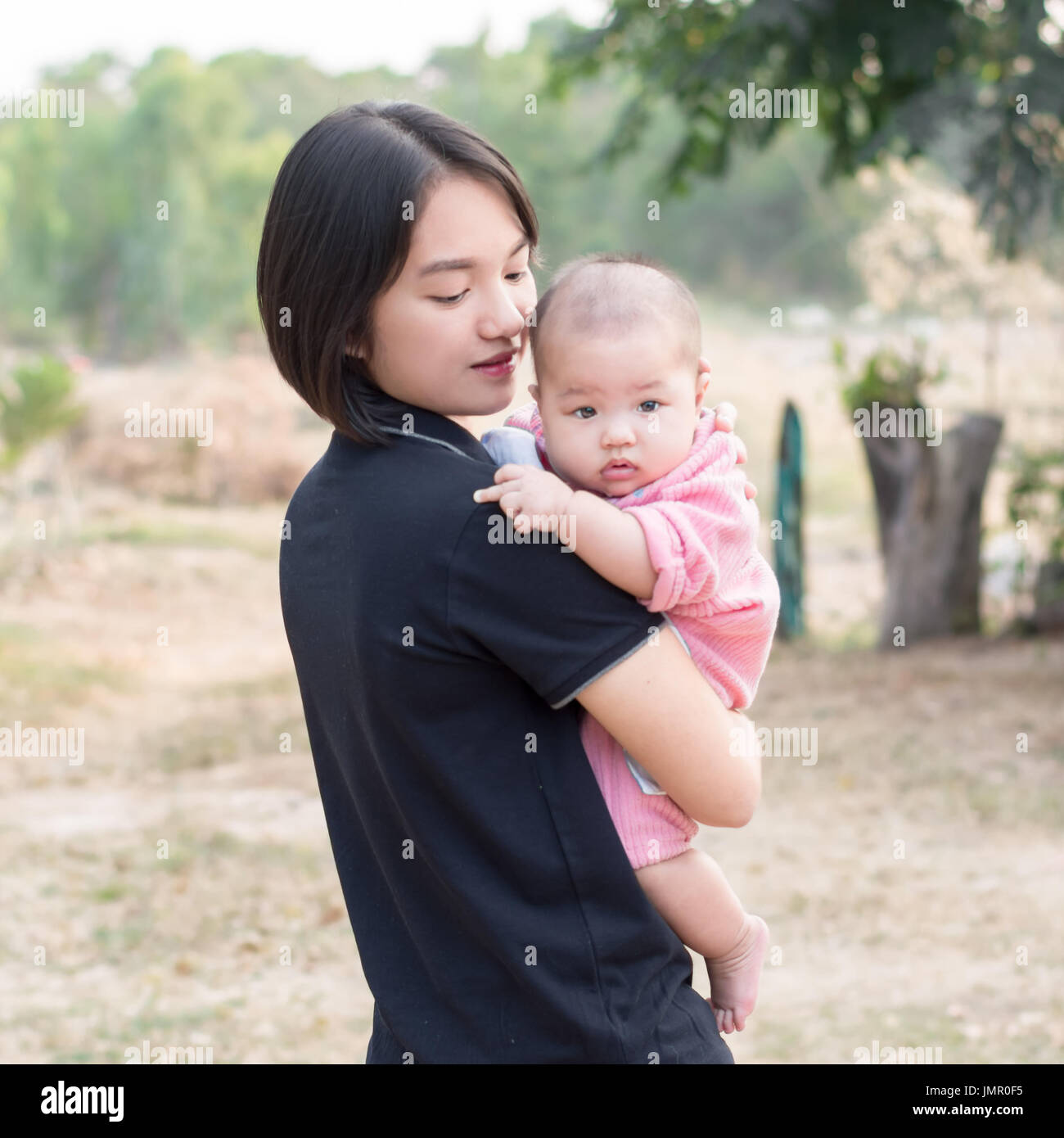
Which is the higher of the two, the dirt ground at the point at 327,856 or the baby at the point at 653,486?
the baby at the point at 653,486

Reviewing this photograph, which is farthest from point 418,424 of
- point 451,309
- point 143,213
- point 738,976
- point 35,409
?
point 143,213

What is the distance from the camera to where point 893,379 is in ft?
25.4

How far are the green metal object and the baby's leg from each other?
6.48 meters

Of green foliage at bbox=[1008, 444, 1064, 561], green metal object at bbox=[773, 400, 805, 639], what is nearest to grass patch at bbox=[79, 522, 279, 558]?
green metal object at bbox=[773, 400, 805, 639]

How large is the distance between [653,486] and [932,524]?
633 centimetres

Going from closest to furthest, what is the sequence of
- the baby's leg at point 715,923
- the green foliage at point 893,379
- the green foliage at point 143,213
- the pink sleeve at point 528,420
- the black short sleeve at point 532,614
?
the black short sleeve at point 532,614, the baby's leg at point 715,923, the pink sleeve at point 528,420, the green foliage at point 893,379, the green foliage at point 143,213

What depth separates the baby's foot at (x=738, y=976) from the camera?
1560 millimetres

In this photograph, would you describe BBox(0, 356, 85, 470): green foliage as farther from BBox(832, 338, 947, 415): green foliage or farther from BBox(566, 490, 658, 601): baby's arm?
BBox(566, 490, 658, 601): baby's arm

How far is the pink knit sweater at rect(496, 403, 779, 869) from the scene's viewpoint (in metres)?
1.32

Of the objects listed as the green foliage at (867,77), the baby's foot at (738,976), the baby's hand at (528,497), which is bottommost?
the baby's foot at (738,976)

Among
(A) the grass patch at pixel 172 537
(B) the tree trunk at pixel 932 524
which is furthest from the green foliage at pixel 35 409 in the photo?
(B) the tree trunk at pixel 932 524

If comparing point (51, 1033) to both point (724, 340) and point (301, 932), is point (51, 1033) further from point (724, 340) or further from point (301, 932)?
point (724, 340)

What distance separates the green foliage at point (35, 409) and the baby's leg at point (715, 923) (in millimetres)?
9034

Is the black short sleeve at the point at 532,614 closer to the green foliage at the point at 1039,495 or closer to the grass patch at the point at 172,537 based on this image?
the green foliage at the point at 1039,495
